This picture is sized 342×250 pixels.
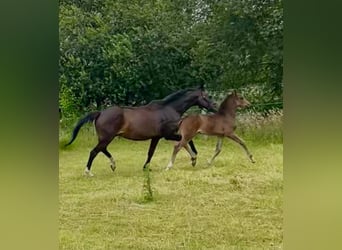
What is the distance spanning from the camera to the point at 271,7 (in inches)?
109

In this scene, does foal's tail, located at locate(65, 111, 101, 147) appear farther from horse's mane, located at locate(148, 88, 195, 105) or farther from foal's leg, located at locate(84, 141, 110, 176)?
horse's mane, located at locate(148, 88, 195, 105)

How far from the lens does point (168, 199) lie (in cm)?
281

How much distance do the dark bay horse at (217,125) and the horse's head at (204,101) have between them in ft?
0.13

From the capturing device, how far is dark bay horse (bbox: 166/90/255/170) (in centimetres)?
282

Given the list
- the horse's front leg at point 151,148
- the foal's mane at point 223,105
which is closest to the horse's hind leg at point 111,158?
the horse's front leg at point 151,148

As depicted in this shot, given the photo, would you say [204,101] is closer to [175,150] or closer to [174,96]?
[174,96]

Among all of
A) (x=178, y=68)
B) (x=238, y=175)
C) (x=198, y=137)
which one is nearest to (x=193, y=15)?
(x=178, y=68)

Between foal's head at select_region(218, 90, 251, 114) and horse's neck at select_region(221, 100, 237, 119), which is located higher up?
foal's head at select_region(218, 90, 251, 114)

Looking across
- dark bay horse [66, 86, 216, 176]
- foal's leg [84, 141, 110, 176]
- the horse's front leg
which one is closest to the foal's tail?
dark bay horse [66, 86, 216, 176]

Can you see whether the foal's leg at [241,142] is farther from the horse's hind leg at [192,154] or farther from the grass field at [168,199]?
the horse's hind leg at [192,154]

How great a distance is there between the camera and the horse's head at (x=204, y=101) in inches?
111

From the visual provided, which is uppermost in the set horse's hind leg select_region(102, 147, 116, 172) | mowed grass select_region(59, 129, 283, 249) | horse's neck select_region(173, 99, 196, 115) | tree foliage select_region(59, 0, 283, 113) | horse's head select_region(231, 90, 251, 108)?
tree foliage select_region(59, 0, 283, 113)

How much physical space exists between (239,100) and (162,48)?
1.63 ft
